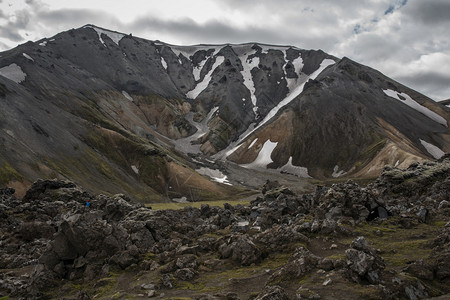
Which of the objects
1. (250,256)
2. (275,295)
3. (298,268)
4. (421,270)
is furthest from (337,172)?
(275,295)

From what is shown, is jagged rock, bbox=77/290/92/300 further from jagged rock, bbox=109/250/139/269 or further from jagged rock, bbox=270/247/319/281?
jagged rock, bbox=270/247/319/281

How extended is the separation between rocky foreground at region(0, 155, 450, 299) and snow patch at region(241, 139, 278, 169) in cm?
14768

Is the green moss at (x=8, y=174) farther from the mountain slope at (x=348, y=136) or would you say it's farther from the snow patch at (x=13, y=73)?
the mountain slope at (x=348, y=136)

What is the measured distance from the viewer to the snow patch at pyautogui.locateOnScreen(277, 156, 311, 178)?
171 meters

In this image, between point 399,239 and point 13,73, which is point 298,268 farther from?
point 13,73

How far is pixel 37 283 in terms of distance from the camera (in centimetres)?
2106

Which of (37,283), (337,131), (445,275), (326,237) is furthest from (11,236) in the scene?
(337,131)

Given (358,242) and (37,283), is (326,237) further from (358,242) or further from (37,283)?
(37,283)

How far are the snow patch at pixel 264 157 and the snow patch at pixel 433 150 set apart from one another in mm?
75653

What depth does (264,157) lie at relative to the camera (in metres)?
190

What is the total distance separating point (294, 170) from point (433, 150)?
68.4 metres

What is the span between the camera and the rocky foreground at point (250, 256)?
50.2ft

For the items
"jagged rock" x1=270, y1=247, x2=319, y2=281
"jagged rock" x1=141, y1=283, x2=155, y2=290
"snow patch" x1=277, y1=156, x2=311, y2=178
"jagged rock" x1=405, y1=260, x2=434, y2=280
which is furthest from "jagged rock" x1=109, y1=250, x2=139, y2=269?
Answer: "snow patch" x1=277, y1=156, x2=311, y2=178

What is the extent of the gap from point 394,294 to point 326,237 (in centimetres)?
1038
